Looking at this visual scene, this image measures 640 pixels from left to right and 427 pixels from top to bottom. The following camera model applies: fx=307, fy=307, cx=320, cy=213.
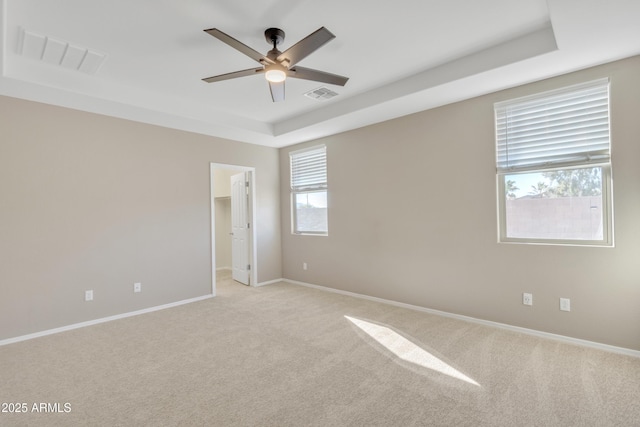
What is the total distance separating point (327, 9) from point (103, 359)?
11.6ft

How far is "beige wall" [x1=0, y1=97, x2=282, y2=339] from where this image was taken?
10.7 feet

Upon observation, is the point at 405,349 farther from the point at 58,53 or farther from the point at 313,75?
the point at 58,53

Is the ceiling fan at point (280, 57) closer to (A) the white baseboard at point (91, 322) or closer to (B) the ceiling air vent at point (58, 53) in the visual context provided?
(B) the ceiling air vent at point (58, 53)

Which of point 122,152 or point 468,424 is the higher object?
point 122,152

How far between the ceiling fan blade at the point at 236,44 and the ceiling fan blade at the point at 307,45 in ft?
0.48

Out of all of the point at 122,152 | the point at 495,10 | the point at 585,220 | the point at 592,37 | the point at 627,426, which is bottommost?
the point at 627,426

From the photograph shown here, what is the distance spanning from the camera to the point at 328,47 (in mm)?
2816

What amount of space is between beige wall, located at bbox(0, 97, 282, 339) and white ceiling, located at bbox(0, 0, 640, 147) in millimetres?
363

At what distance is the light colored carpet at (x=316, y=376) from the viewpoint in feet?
6.46

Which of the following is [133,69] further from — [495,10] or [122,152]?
[495,10]

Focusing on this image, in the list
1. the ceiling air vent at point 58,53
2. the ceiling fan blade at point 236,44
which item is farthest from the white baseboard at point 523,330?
the ceiling air vent at point 58,53

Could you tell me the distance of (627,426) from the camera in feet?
5.97

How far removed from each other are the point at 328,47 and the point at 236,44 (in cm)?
101

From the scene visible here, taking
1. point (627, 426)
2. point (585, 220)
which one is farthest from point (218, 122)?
point (627, 426)
